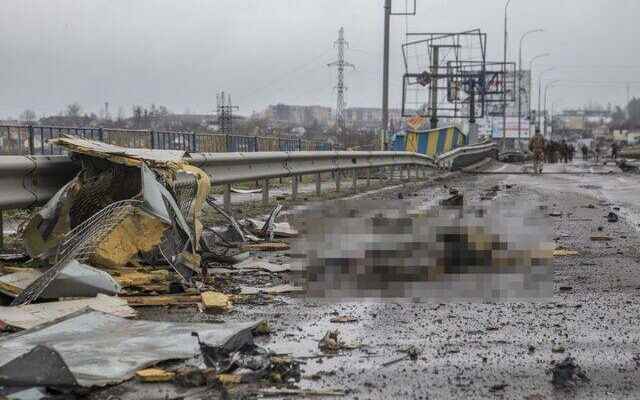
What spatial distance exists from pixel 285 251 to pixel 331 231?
114cm

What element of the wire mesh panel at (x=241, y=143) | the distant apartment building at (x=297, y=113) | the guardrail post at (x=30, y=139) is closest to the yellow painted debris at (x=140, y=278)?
the guardrail post at (x=30, y=139)

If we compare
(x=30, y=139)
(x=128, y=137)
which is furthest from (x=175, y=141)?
(x=30, y=139)

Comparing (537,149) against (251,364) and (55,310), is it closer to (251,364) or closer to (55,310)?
(55,310)

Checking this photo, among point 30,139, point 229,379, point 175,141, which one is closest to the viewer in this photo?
point 229,379

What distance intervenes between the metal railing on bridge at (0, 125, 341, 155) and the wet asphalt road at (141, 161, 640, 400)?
4.81 meters

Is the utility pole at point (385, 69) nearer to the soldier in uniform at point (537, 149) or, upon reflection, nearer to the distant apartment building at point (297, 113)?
the soldier in uniform at point (537, 149)

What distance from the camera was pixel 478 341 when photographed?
16.7 feet

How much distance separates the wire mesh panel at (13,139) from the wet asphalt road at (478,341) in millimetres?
9661

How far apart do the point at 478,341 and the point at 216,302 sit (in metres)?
1.85

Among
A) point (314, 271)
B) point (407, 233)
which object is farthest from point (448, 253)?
point (314, 271)

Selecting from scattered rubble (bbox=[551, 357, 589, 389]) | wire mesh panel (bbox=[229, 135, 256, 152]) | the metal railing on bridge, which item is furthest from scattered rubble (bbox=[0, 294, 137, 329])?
wire mesh panel (bbox=[229, 135, 256, 152])

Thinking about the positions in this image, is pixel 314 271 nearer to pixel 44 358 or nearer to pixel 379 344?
pixel 379 344

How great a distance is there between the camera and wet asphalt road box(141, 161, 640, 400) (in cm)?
418

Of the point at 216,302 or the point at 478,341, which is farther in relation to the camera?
the point at 216,302
